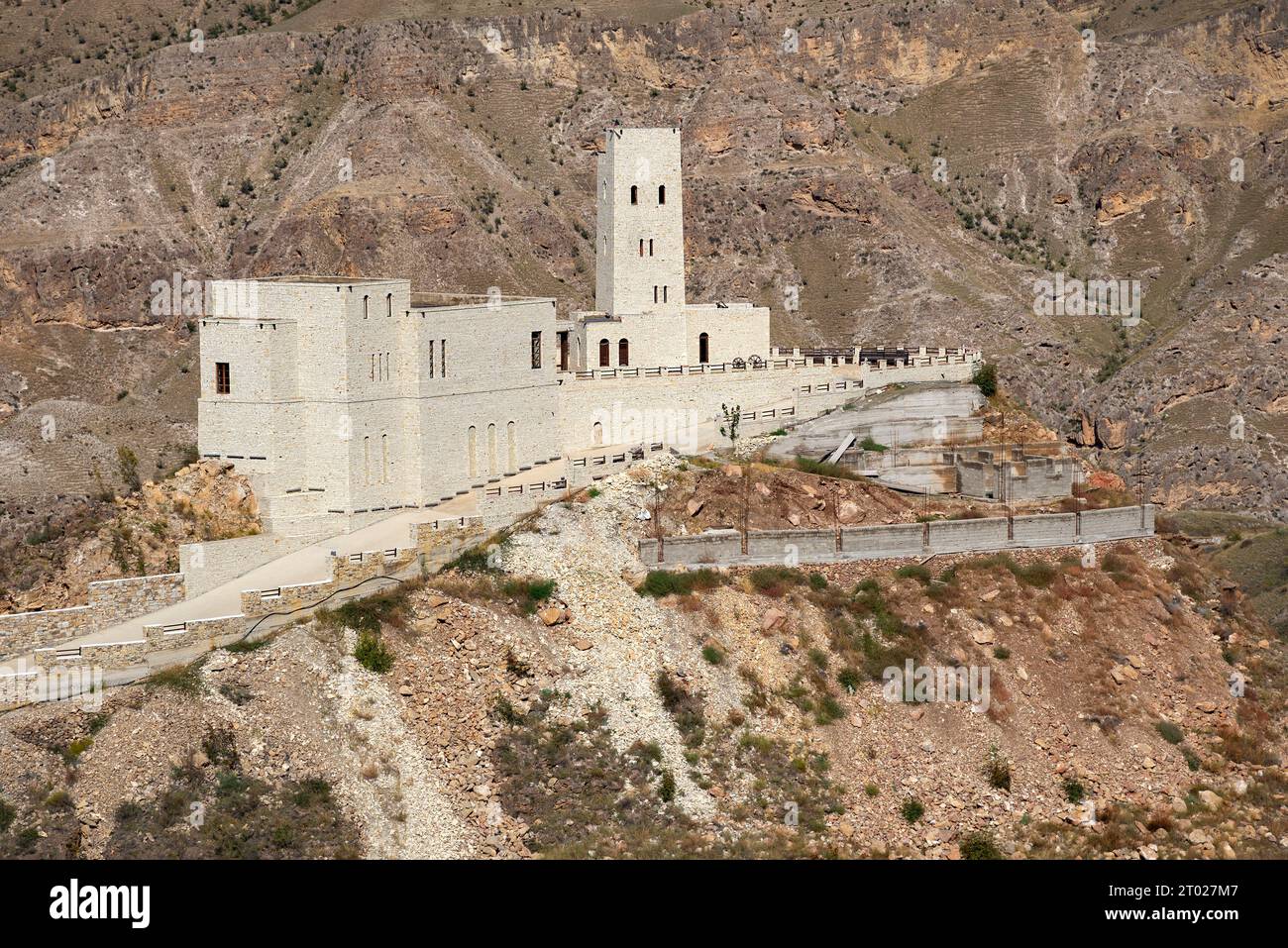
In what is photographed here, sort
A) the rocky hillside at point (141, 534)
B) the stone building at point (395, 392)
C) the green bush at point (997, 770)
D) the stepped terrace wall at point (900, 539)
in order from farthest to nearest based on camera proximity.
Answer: the stone building at point (395, 392) → the stepped terrace wall at point (900, 539) → the rocky hillside at point (141, 534) → the green bush at point (997, 770)

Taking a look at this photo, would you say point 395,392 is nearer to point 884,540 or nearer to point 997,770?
point 884,540

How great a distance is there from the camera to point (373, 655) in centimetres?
5859

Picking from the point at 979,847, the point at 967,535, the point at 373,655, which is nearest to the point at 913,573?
the point at 967,535

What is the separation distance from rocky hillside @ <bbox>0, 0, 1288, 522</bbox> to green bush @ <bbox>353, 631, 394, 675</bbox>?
2467 inches

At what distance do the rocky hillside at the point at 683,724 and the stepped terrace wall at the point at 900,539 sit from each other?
0.62m

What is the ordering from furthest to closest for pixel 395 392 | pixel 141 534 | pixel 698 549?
pixel 395 392, pixel 698 549, pixel 141 534

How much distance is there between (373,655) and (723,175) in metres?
87.4

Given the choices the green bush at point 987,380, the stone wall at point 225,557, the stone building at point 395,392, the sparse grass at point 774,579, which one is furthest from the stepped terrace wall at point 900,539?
the stone wall at point 225,557

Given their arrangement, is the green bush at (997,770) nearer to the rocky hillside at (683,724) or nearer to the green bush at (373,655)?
the rocky hillside at (683,724)

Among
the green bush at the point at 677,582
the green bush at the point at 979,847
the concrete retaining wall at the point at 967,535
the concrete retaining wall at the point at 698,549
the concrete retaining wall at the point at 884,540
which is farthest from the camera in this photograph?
the concrete retaining wall at the point at 967,535

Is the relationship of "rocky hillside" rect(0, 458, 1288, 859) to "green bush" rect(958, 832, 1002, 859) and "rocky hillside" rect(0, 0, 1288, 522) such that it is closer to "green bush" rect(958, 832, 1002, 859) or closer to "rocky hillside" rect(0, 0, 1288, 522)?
"green bush" rect(958, 832, 1002, 859)

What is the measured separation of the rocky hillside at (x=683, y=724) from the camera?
54.4 m

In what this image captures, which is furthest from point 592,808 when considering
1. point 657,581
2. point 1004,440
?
point 1004,440

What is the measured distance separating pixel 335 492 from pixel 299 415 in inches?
91.6
